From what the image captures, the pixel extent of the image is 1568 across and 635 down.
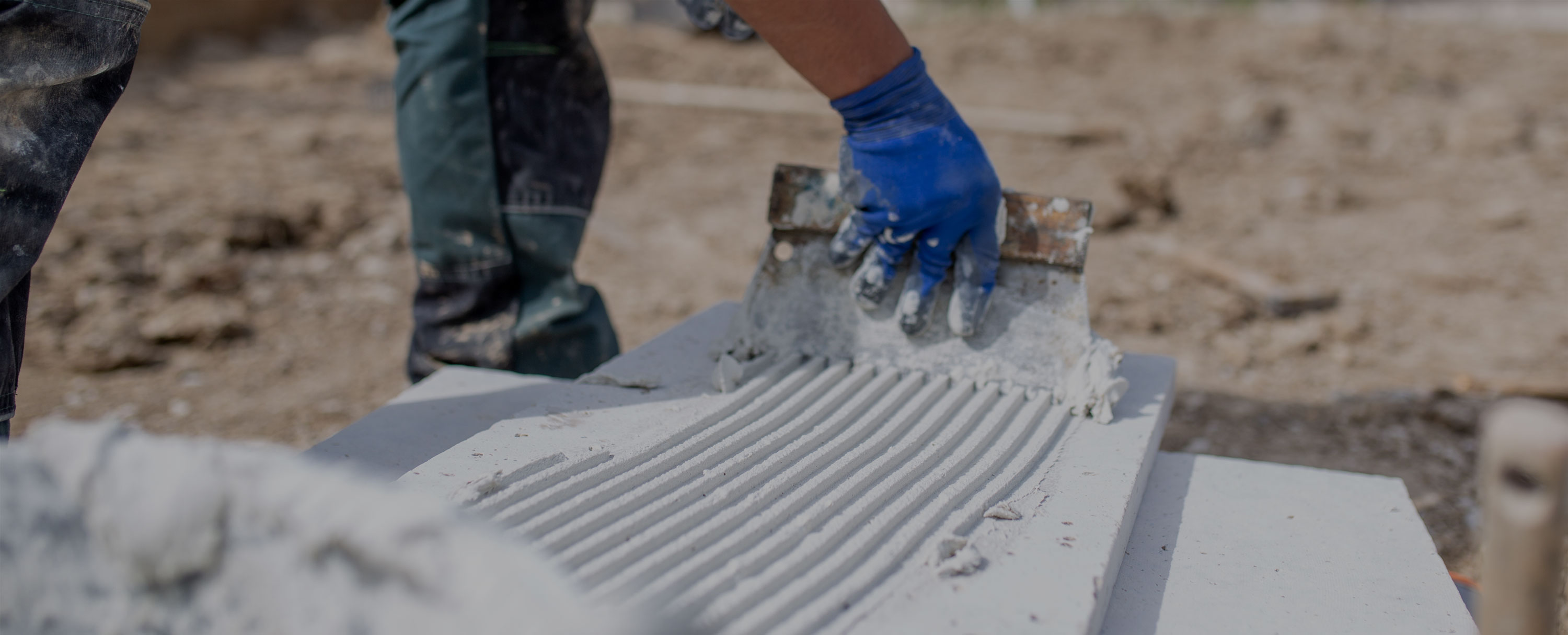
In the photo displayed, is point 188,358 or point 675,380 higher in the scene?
point 675,380

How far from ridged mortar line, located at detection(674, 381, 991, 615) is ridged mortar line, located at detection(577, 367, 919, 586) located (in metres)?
0.07

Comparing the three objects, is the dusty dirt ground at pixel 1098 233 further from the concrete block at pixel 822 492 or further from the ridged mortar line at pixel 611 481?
the ridged mortar line at pixel 611 481

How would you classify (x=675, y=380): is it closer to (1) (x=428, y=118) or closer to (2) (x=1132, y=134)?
(1) (x=428, y=118)

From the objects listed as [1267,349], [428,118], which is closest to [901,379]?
[428,118]

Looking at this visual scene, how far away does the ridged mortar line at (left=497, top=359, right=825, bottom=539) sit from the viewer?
120cm

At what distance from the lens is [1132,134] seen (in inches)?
207

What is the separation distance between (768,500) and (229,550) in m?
0.64

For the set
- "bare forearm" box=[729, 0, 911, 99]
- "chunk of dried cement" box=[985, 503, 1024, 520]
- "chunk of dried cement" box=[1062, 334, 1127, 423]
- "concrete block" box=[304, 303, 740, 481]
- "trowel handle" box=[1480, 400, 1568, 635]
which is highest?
"bare forearm" box=[729, 0, 911, 99]

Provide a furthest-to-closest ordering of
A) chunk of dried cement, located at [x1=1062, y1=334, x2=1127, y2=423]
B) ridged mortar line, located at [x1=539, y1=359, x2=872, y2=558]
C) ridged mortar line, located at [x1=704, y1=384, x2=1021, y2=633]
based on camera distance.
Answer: chunk of dried cement, located at [x1=1062, y1=334, x2=1127, y2=423] → ridged mortar line, located at [x1=539, y1=359, x2=872, y2=558] → ridged mortar line, located at [x1=704, y1=384, x2=1021, y2=633]

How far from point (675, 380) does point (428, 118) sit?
87 centimetres

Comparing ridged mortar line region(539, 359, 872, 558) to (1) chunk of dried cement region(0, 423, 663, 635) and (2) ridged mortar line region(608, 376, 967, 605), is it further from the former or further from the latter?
(1) chunk of dried cement region(0, 423, 663, 635)

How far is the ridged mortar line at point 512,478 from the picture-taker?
1229 millimetres

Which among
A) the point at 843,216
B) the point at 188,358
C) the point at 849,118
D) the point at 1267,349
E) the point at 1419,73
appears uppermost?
the point at 1419,73

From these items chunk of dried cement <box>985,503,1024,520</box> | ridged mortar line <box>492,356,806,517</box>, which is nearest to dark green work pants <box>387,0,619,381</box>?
ridged mortar line <box>492,356,806,517</box>
